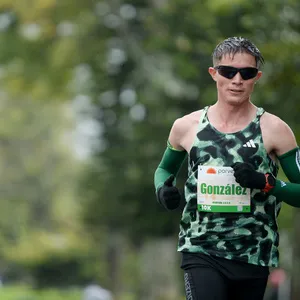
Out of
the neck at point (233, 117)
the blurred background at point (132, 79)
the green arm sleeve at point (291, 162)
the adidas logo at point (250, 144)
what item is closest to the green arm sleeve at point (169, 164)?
the neck at point (233, 117)

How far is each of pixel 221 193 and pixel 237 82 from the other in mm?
551

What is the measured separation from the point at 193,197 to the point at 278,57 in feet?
25.6

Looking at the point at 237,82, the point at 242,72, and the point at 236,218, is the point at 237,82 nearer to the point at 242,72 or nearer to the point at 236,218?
the point at 242,72

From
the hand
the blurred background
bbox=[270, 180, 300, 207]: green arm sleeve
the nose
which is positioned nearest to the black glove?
the hand

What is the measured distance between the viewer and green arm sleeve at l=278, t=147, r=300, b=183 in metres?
5.63

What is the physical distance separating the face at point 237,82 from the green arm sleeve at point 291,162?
34 cm

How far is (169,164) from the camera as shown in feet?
19.8

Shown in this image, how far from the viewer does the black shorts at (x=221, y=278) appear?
5582mm

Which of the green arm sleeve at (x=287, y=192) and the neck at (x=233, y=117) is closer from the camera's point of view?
the green arm sleeve at (x=287, y=192)

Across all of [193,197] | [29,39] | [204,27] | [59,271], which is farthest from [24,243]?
[193,197]

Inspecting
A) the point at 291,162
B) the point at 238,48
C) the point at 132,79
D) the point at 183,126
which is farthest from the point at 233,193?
the point at 132,79

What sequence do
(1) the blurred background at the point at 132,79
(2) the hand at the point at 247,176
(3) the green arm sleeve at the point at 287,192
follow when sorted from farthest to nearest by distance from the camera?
(1) the blurred background at the point at 132,79 → (3) the green arm sleeve at the point at 287,192 → (2) the hand at the point at 247,176

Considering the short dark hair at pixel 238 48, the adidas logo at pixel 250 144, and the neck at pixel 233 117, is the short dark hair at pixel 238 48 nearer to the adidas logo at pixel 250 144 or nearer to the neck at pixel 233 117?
the neck at pixel 233 117

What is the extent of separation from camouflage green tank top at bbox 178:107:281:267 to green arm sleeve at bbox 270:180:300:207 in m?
0.08
